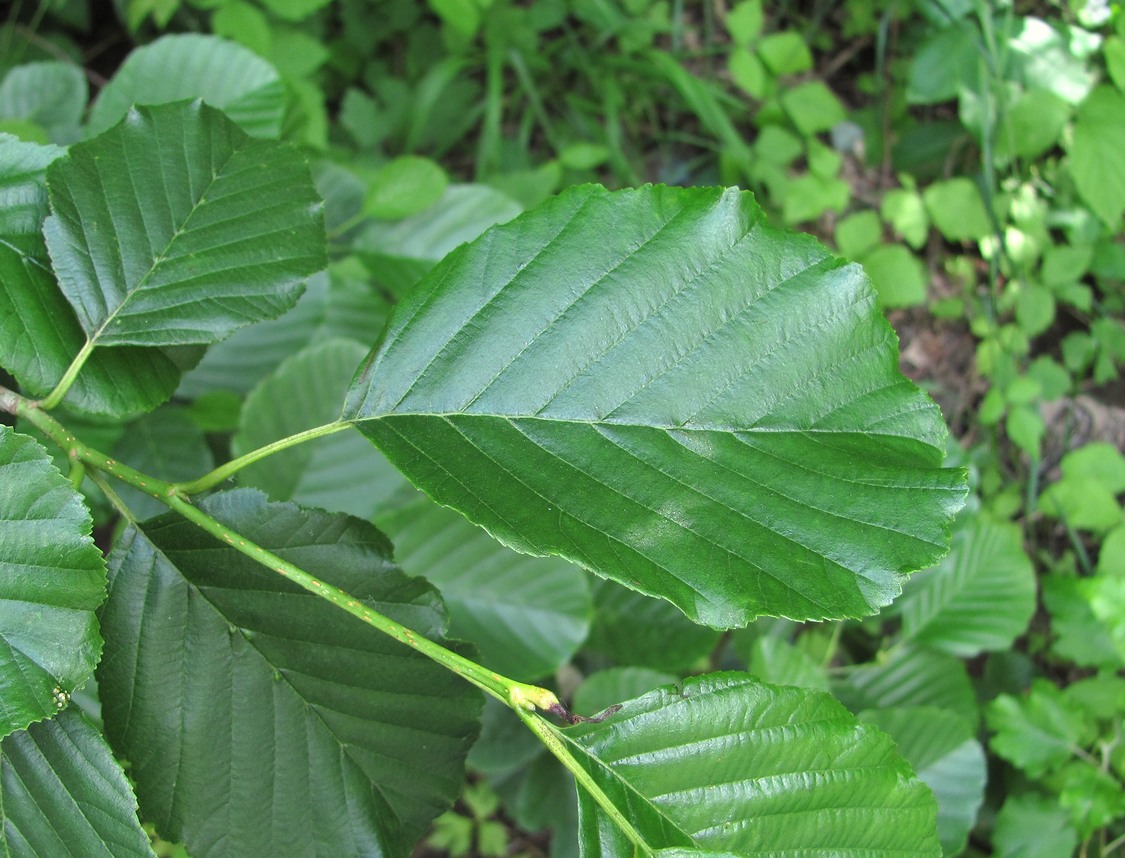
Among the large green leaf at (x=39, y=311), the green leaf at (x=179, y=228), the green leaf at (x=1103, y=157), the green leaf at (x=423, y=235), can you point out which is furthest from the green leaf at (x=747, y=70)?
the large green leaf at (x=39, y=311)

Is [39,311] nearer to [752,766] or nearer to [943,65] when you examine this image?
[752,766]

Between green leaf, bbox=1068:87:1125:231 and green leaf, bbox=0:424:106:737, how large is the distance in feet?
7.11

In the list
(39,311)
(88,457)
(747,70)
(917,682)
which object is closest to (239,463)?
(88,457)

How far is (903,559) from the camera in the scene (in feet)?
1.95

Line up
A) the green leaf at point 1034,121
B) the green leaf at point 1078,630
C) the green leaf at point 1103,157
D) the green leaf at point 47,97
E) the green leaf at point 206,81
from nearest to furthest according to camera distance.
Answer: the green leaf at point 206,81 → the green leaf at point 47,97 → the green leaf at point 1078,630 → the green leaf at point 1103,157 → the green leaf at point 1034,121

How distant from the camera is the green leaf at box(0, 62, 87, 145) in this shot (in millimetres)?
1294

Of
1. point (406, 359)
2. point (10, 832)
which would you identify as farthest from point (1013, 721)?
point (10, 832)

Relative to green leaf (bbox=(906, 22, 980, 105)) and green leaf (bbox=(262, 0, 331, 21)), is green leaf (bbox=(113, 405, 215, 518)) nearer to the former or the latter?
green leaf (bbox=(262, 0, 331, 21))

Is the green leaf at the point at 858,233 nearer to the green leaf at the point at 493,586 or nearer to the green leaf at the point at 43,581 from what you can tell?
the green leaf at the point at 493,586

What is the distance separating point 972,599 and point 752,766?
1205mm

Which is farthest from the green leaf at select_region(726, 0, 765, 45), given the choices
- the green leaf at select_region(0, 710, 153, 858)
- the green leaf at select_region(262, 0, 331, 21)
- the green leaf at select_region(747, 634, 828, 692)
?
the green leaf at select_region(0, 710, 153, 858)

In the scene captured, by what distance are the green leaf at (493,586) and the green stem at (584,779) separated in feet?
2.14

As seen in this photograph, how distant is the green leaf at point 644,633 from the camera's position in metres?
1.39

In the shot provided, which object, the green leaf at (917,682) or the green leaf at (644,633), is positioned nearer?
the green leaf at (644,633)
